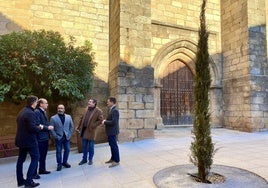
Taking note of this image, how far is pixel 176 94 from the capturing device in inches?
348

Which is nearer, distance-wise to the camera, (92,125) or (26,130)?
(26,130)

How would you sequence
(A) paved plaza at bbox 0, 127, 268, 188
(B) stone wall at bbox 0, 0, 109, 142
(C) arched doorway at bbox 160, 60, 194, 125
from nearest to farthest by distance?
1. (A) paved plaza at bbox 0, 127, 268, 188
2. (B) stone wall at bbox 0, 0, 109, 142
3. (C) arched doorway at bbox 160, 60, 194, 125

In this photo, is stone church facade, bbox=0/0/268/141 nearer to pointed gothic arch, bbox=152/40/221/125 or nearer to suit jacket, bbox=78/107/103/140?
pointed gothic arch, bbox=152/40/221/125

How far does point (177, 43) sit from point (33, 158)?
269 inches

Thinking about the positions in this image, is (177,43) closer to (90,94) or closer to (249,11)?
(249,11)

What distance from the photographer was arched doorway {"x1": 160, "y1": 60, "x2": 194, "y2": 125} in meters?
8.61

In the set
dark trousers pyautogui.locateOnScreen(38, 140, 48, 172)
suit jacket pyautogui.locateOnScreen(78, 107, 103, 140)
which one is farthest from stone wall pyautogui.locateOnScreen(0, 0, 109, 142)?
dark trousers pyautogui.locateOnScreen(38, 140, 48, 172)

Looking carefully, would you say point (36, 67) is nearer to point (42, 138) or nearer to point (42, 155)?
point (42, 138)

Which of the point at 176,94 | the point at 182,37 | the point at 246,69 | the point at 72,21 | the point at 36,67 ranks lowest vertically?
the point at 176,94

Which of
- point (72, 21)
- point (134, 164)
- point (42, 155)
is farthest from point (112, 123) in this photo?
point (72, 21)

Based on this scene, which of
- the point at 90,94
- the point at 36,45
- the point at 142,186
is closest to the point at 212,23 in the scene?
the point at 90,94

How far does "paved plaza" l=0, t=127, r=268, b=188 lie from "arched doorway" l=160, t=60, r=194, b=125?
9.48 ft

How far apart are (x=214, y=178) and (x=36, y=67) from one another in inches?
167

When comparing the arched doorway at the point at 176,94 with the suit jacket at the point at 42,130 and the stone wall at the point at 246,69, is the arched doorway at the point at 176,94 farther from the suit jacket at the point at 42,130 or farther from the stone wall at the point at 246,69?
the suit jacket at the point at 42,130
